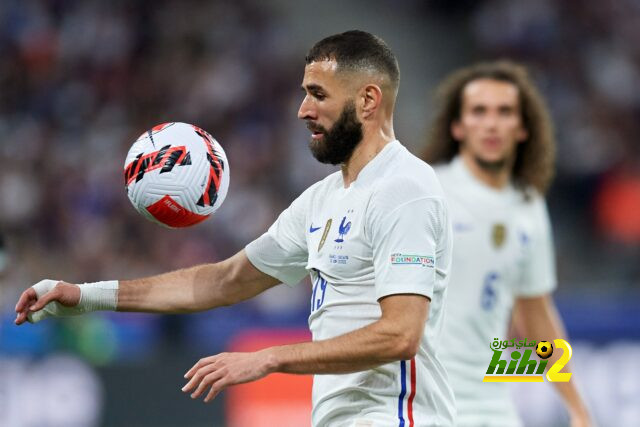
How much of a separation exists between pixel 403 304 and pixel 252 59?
44.6 ft

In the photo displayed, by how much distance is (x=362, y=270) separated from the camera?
14.8 ft

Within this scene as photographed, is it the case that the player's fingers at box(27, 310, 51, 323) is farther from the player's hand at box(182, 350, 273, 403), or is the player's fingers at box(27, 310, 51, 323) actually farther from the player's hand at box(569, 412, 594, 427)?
the player's hand at box(569, 412, 594, 427)

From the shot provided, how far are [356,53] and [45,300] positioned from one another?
1644 mm

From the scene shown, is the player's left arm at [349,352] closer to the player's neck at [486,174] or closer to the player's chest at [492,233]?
the player's chest at [492,233]

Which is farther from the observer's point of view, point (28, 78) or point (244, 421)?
point (28, 78)

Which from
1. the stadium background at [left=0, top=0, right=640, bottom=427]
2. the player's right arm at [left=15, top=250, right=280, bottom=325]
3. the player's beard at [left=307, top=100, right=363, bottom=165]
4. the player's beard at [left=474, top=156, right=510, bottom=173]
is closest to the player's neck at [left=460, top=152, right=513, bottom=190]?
the player's beard at [left=474, top=156, right=510, bottom=173]

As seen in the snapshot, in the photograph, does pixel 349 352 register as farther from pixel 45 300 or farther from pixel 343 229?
pixel 45 300

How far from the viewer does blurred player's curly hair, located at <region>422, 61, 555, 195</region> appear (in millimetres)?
7195

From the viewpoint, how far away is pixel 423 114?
706 inches

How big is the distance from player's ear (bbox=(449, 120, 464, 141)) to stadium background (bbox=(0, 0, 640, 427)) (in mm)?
4324

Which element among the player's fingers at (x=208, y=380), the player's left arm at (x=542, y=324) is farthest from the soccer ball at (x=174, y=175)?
the player's left arm at (x=542, y=324)

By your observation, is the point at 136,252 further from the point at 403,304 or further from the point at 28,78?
the point at 403,304

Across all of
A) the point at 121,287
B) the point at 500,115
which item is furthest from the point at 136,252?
the point at 121,287

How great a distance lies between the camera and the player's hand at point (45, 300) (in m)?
4.82
